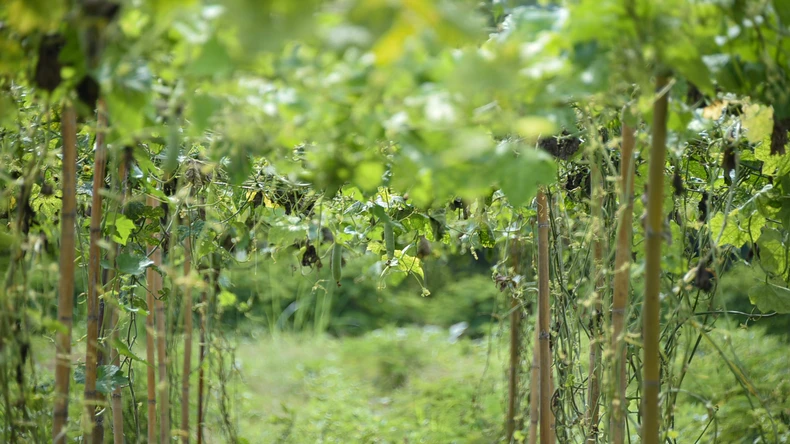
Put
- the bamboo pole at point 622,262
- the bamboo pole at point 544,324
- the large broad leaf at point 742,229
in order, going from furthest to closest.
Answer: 1. the bamboo pole at point 544,324
2. the large broad leaf at point 742,229
3. the bamboo pole at point 622,262

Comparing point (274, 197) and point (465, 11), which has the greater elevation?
point (465, 11)

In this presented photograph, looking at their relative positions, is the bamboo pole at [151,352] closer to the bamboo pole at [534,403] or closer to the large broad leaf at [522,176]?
the bamboo pole at [534,403]

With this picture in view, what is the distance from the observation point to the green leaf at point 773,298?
55.9 inches

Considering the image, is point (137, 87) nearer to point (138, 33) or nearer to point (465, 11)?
point (138, 33)

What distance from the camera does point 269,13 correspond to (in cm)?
58

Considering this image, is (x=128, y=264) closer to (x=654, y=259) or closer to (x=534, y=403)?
(x=654, y=259)

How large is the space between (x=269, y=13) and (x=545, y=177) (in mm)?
357

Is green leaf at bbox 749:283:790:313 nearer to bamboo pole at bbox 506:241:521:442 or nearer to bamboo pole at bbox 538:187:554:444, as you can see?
bamboo pole at bbox 538:187:554:444

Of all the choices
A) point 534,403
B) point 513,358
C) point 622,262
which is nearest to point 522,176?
point 622,262

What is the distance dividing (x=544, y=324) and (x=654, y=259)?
793mm

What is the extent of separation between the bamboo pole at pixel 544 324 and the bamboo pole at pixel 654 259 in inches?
25.1

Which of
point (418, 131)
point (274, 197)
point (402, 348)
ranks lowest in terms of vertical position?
point (402, 348)

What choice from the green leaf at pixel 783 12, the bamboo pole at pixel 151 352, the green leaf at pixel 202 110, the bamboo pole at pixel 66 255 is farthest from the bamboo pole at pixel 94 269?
the green leaf at pixel 783 12

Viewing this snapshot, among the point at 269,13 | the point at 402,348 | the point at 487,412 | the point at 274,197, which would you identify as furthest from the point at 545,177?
the point at 402,348
